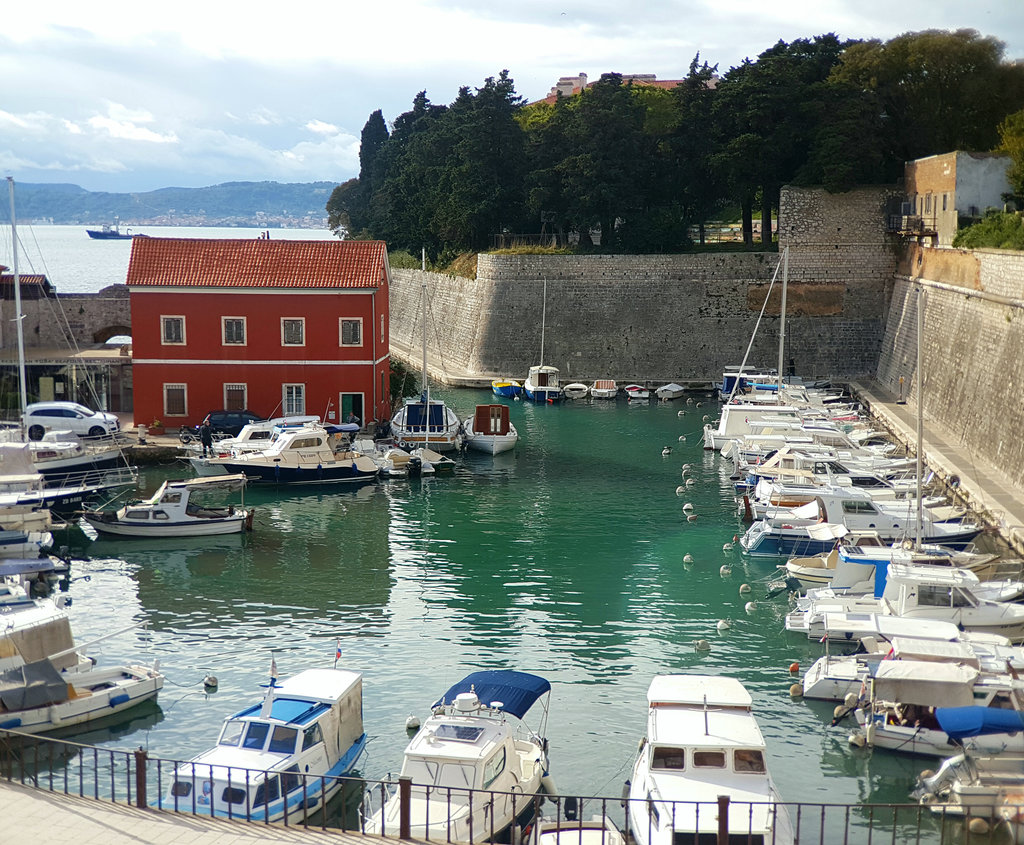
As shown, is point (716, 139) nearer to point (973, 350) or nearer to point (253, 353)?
point (973, 350)

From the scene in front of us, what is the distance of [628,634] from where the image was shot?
61.5 ft

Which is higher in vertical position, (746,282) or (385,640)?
(746,282)

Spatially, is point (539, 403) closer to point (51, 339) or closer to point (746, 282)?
point (746, 282)

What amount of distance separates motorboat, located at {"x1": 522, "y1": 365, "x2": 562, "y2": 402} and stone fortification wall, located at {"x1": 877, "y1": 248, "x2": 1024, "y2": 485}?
41.9ft

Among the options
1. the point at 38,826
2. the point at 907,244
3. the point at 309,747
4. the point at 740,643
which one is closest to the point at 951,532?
the point at 740,643

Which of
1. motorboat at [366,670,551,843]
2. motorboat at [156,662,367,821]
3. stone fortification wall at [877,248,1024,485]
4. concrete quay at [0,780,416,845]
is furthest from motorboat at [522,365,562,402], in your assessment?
concrete quay at [0,780,416,845]

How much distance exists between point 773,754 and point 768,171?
127 feet

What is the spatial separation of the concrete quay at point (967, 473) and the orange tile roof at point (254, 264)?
54.0 feet

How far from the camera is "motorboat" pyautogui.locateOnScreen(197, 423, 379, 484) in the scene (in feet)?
96.9

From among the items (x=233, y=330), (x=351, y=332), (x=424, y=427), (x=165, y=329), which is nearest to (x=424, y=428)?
(x=424, y=427)

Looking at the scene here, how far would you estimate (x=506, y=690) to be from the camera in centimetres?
1398

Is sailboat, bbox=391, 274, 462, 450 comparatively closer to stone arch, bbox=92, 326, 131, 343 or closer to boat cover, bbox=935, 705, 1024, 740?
stone arch, bbox=92, 326, 131, 343

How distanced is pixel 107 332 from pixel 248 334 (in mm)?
10598

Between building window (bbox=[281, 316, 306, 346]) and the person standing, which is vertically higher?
building window (bbox=[281, 316, 306, 346])
